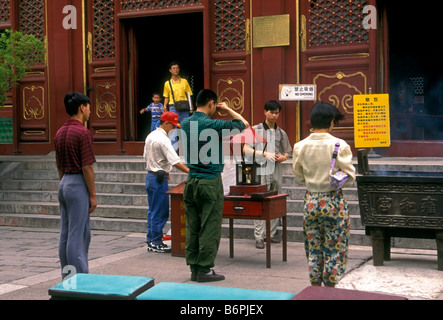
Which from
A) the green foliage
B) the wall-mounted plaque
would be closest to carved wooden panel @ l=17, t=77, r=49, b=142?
the green foliage

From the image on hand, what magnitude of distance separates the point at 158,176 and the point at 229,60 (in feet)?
17.3

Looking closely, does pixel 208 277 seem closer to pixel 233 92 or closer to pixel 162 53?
pixel 233 92

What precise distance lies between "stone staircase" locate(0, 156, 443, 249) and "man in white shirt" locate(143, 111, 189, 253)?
1.32 meters

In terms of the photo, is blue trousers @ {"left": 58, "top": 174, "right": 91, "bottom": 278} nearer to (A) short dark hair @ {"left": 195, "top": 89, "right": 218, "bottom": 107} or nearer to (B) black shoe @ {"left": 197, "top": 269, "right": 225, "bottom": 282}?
(B) black shoe @ {"left": 197, "top": 269, "right": 225, "bottom": 282}

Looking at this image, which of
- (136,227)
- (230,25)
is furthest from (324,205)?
(230,25)

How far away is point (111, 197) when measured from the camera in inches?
407

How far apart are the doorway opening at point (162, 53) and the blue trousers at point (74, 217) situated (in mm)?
8379

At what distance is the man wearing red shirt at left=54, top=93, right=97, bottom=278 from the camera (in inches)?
205

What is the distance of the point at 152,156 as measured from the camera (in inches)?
302

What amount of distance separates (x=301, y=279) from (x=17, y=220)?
6.03 m

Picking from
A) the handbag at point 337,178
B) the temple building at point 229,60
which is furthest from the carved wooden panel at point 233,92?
the handbag at point 337,178
